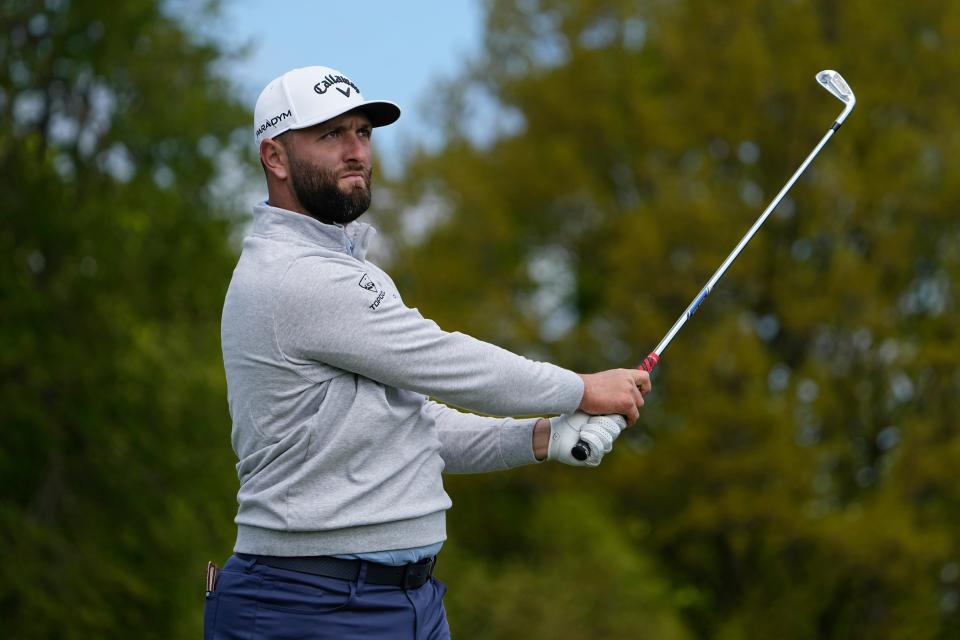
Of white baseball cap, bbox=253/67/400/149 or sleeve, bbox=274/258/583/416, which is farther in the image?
white baseball cap, bbox=253/67/400/149

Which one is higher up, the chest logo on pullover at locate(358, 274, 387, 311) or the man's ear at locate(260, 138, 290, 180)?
the man's ear at locate(260, 138, 290, 180)

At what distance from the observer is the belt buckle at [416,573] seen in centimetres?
343

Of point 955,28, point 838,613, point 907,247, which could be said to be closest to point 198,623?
point 838,613

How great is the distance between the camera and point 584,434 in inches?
140

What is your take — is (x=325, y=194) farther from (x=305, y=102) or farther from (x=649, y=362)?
(x=649, y=362)

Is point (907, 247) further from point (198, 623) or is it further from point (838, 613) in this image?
point (198, 623)

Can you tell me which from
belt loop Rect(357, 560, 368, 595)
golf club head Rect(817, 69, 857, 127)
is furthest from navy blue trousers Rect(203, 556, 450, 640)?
golf club head Rect(817, 69, 857, 127)

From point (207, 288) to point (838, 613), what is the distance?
9750mm

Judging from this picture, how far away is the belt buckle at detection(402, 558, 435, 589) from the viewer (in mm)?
3432

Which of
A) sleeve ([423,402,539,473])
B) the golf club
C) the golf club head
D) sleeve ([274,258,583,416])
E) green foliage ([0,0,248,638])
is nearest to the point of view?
sleeve ([274,258,583,416])

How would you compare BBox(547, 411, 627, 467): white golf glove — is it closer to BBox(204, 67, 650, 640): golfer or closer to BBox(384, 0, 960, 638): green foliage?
BBox(204, 67, 650, 640): golfer

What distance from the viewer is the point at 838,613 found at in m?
19.9

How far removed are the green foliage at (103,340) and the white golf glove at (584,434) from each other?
1427cm

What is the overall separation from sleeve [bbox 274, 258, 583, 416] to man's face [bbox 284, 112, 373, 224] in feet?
0.63
